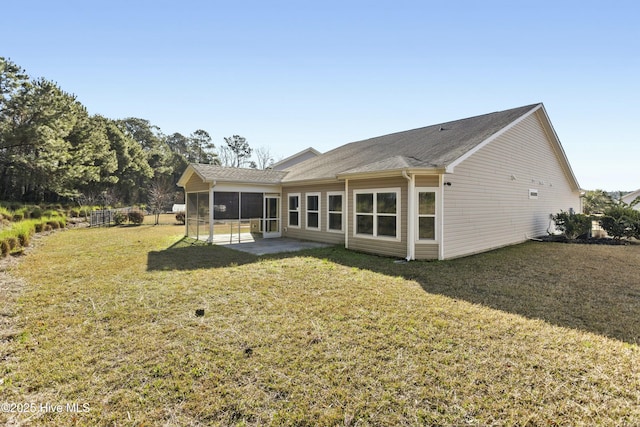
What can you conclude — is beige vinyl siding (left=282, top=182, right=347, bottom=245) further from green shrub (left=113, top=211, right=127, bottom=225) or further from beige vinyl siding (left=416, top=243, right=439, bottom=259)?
green shrub (left=113, top=211, right=127, bottom=225)

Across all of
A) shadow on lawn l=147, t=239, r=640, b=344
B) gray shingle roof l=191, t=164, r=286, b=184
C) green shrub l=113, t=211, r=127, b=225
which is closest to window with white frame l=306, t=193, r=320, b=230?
shadow on lawn l=147, t=239, r=640, b=344

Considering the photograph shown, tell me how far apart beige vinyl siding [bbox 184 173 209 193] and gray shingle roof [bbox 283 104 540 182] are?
3498 millimetres

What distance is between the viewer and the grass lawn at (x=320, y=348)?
2504 millimetres

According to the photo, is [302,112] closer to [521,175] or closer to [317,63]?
[317,63]

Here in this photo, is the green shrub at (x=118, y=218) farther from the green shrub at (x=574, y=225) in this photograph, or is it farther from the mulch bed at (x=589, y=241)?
the green shrub at (x=574, y=225)

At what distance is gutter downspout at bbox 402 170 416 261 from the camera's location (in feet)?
27.4

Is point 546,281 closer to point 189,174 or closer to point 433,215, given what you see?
point 433,215

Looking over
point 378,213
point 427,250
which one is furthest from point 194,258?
point 427,250

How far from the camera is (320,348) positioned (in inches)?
137

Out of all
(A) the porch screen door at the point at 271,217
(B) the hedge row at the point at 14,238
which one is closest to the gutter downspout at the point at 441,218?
(A) the porch screen door at the point at 271,217

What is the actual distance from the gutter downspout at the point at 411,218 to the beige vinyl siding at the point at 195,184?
329 inches

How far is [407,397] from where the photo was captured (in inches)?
104

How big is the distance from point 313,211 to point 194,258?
5.11 metres

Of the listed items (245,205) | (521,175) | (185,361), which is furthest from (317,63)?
(185,361)
